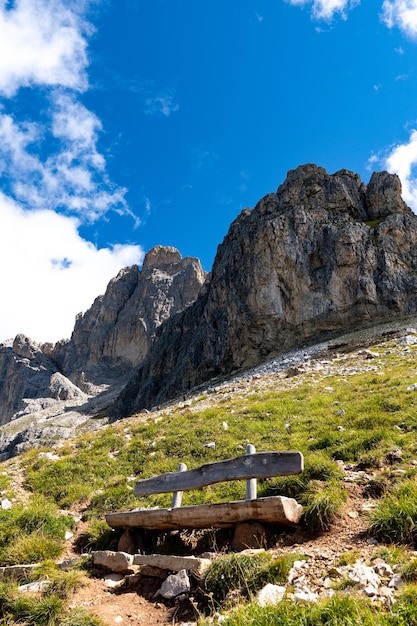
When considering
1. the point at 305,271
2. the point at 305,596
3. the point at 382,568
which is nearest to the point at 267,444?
the point at 382,568

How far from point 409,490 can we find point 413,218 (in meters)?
67.6

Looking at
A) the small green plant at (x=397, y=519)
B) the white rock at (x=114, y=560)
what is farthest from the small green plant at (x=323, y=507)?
the white rock at (x=114, y=560)

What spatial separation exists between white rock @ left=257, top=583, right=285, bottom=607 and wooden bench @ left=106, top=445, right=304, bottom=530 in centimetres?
196

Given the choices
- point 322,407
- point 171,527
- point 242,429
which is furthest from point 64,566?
point 322,407

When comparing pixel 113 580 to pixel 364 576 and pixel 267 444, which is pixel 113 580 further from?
pixel 267 444

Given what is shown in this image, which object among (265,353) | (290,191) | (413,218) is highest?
(290,191)

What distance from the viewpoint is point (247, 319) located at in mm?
66938

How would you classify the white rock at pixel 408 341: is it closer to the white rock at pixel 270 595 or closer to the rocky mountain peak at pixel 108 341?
the white rock at pixel 270 595


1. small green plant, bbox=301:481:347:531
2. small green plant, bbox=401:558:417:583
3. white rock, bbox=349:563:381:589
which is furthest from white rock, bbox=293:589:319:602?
small green plant, bbox=301:481:347:531

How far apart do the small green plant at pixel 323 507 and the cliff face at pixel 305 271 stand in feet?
172

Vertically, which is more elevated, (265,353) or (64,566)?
(265,353)

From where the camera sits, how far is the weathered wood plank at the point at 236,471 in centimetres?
805

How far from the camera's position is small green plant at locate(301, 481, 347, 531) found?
7.48 metres

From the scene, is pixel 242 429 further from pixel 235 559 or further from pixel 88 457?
pixel 235 559
